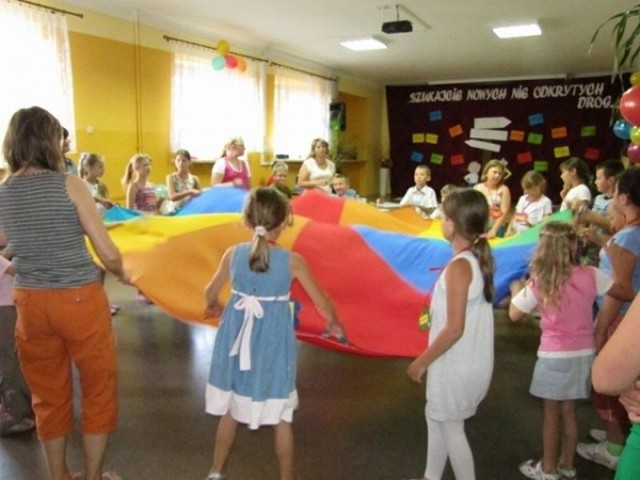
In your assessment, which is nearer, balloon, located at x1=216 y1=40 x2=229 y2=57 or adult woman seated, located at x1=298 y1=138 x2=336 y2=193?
adult woman seated, located at x1=298 y1=138 x2=336 y2=193

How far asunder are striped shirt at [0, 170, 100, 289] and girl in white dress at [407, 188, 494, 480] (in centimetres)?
108

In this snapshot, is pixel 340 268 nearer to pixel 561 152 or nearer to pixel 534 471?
pixel 534 471

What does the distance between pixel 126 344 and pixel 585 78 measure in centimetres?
957

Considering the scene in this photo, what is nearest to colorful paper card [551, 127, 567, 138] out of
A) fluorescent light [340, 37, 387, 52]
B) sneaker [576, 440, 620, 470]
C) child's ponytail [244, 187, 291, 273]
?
fluorescent light [340, 37, 387, 52]

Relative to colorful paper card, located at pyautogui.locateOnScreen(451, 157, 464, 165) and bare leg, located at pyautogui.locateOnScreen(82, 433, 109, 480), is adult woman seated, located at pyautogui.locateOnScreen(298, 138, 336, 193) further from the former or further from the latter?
colorful paper card, located at pyautogui.locateOnScreen(451, 157, 464, 165)

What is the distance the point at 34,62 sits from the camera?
4.80 metres

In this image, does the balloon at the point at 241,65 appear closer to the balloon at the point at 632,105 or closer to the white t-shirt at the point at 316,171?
the white t-shirt at the point at 316,171

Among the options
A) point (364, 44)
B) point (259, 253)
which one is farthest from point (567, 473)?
point (364, 44)

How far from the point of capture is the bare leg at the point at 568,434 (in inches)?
79.8

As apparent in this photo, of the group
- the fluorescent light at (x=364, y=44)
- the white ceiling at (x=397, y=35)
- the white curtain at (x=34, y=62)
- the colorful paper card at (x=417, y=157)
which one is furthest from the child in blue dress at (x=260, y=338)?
the colorful paper card at (x=417, y=157)

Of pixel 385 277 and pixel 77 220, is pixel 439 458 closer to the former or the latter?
pixel 385 277

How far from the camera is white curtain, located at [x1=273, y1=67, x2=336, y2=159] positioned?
327 inches

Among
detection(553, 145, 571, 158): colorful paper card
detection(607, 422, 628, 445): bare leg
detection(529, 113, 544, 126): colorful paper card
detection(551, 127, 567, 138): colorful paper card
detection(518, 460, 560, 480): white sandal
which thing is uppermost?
detection(529, 113, 544, 126): colorful paper card

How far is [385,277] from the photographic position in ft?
8.65
